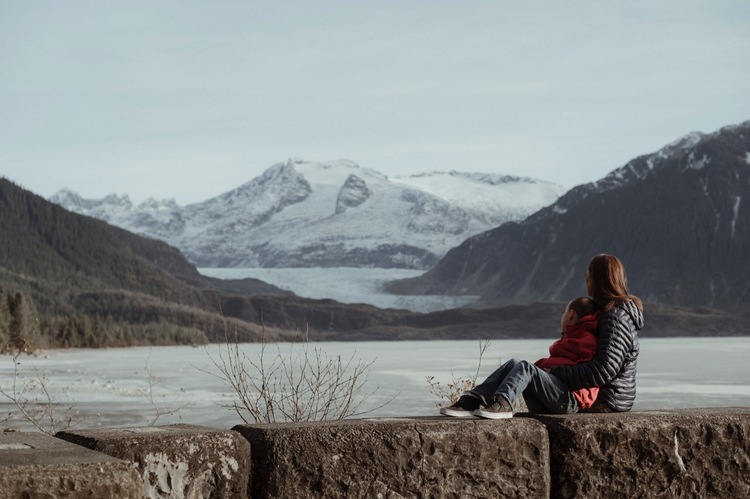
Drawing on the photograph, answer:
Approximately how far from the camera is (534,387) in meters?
5.76

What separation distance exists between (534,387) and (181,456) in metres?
2.03

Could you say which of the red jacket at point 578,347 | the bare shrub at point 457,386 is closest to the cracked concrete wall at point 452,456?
the red jacket at point 578,347

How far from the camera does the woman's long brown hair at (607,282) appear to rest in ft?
20.1

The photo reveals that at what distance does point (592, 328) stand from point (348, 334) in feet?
594

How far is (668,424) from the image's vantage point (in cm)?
541

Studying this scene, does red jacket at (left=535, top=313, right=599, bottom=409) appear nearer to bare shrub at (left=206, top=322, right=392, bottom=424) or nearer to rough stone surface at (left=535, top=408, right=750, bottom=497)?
rough stone surface at (left=535, top=408, right=750, bottom=497)

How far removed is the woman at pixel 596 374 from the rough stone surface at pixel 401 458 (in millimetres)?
312

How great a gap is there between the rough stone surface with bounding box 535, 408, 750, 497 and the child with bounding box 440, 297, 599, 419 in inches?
10.3

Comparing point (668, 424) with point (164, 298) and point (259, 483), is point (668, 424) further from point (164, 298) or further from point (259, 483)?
point (164, 298)

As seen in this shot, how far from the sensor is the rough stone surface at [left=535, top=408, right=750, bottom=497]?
5.25 meters

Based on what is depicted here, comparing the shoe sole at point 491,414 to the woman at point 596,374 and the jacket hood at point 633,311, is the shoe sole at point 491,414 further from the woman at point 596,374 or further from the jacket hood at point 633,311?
the jacket hood at point 633,311

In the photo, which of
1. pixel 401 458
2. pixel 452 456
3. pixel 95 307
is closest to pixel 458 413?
pixel 452 456

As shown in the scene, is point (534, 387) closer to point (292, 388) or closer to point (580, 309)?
point (580, 309)

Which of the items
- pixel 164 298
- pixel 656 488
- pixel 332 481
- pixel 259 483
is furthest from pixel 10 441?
pixel 164 298
